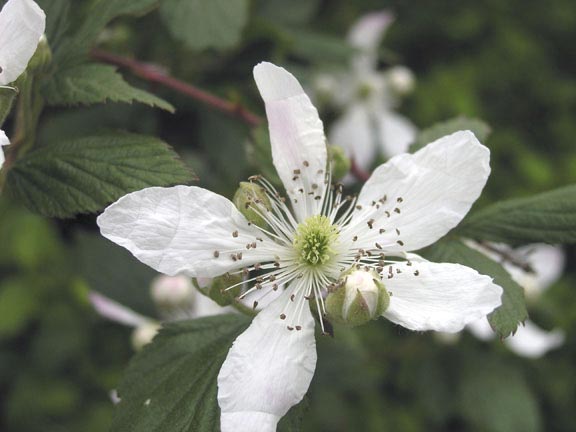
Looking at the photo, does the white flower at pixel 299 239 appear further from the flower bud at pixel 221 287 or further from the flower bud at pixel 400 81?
the flower bud at pixel 400 81

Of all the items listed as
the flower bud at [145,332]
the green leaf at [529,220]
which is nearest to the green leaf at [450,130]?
the green leaf at [529,220]

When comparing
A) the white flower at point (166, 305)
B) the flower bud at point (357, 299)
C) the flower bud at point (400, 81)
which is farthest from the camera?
the flower bud at point (400, 81)

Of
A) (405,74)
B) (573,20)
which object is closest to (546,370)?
(405,74)

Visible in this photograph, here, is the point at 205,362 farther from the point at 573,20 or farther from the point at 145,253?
the point at 573,20

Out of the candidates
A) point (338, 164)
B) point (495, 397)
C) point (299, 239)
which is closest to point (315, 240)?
point (299, 239)

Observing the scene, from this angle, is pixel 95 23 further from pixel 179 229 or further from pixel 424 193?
pixel 424 193

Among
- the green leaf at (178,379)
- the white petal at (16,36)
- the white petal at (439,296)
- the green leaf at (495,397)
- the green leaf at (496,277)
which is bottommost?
the green leaf at (495,397)

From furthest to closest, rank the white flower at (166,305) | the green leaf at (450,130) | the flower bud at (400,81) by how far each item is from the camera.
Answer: the flower bud at (400,81), the white flower at (166,305), the green leaf at (450,130)
